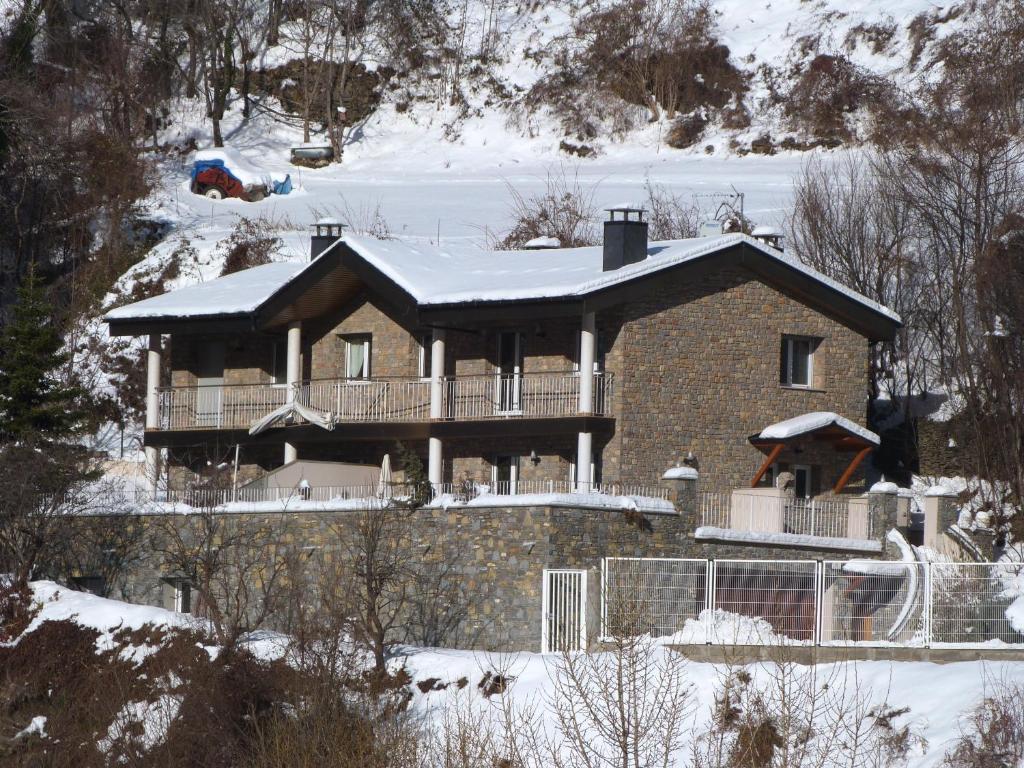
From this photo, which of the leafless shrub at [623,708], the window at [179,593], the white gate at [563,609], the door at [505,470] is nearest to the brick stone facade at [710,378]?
the door at [505,470]

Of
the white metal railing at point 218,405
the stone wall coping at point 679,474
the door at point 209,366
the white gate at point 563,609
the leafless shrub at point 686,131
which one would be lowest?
the white gate at point 563,609

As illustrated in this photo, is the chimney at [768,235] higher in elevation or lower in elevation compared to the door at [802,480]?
higher

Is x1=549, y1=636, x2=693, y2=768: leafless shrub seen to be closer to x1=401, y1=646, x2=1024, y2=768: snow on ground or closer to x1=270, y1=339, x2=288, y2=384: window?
x1=401, y1=646, x2=1024, y2=768: snow on ground

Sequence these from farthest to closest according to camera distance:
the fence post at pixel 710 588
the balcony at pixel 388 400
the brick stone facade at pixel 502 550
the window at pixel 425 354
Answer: the window at pixel 425 354 → the balcony at pixel 388 400 → the brick stone facade at pixel 502 550 → the fence post at pixel 710 588

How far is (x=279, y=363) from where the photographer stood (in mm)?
37750

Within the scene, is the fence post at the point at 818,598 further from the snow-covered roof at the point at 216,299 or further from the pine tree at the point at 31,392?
the pine tree at the point at 31,392

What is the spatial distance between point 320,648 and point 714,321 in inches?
449

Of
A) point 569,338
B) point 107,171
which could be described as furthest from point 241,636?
point 107,171

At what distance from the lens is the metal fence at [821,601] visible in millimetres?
22000

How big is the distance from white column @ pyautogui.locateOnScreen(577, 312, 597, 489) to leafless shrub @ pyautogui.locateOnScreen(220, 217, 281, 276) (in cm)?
2043

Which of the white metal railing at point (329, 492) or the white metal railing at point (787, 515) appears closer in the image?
the white metal railing at point (329, 492)

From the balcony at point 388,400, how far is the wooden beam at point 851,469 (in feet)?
17.6

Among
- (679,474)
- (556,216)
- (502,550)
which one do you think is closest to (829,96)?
(556,216)

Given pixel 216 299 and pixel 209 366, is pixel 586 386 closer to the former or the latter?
pixel 216 299
